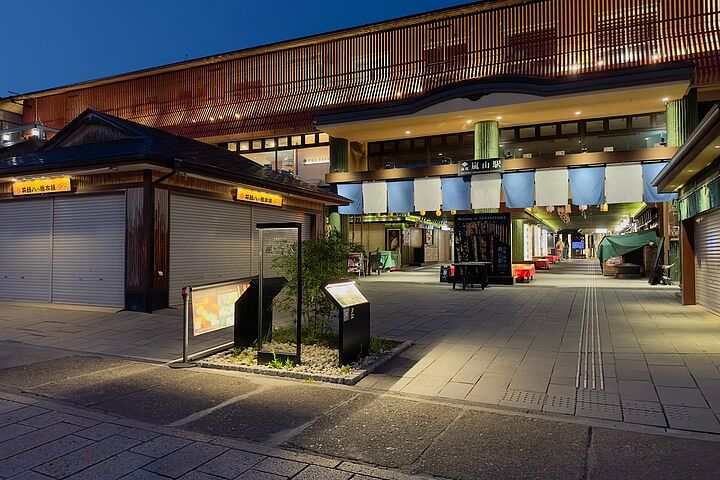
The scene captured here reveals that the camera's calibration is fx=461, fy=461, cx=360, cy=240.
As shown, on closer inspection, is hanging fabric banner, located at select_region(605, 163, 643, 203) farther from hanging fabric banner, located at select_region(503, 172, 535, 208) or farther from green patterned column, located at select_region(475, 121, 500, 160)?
green patterned column, located at select_region(475, 121, 500, 160)

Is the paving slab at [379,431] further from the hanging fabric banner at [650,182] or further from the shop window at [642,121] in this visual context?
the shop window at [642,121]

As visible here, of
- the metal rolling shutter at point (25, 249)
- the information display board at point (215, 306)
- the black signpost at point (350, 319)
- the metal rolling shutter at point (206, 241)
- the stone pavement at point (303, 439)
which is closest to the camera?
the stone pavement at point (303, 439)

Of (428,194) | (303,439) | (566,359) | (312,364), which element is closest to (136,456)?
(303,439)

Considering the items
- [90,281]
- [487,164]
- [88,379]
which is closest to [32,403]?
[88,379]

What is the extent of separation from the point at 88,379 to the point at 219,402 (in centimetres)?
232

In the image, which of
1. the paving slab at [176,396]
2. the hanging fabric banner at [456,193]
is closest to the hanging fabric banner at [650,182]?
the hanging fabric banner at [456,193]

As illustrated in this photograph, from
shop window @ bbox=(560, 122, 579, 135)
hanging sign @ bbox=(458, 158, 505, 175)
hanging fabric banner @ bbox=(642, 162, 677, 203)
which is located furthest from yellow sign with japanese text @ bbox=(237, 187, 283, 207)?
shop window @ bbox=(560, 122, 579, 135)

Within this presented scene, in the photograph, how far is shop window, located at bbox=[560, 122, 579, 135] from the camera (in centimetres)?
2225

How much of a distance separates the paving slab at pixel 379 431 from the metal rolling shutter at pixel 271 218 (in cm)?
1058

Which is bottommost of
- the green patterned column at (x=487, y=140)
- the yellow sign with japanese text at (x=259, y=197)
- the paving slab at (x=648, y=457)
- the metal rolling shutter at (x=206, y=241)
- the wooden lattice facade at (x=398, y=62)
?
the paving slab at (x=648, y=457)

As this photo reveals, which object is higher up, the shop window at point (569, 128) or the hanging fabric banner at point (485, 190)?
the shop window at point (569, 128)

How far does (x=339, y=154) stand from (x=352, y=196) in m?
3.09

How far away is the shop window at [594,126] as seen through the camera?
21.8 meters

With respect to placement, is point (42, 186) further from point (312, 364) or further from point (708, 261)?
point (708, 261)
